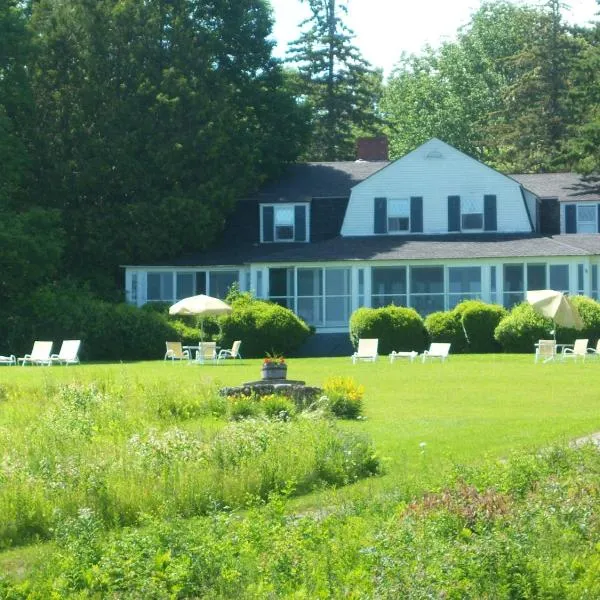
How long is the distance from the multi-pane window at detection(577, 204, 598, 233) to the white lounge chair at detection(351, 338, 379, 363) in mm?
17341

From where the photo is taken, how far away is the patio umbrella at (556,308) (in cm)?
4034

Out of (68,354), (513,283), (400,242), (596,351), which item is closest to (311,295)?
(400,242)

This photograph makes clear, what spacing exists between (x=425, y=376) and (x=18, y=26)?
2380 cm

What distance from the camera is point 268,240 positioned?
186ft

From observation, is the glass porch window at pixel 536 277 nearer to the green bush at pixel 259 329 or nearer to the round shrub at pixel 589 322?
the round shrub at pixel 589 322

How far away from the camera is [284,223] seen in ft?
185

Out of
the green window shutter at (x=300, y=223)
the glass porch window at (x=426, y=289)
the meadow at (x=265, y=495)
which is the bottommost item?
the meadow at (x=265, y=495)

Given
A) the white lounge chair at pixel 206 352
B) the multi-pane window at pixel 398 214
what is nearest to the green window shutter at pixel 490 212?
the multi-pane window at pixel 398 214

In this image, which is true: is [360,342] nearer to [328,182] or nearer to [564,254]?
[564,254]

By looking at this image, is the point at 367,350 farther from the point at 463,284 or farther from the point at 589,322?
the point at 463,284

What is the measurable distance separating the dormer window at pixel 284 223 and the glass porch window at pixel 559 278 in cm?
1066

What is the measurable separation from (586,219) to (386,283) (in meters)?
9.10

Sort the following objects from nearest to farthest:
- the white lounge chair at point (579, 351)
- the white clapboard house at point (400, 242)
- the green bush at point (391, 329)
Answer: the white lounge chair at point (579, 351) < the green bush at point (391, 329) < the white clapboard house at point (400, 242)

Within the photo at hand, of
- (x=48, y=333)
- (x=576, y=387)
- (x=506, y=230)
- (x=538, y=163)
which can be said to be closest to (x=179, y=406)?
(x=576, y=387)
